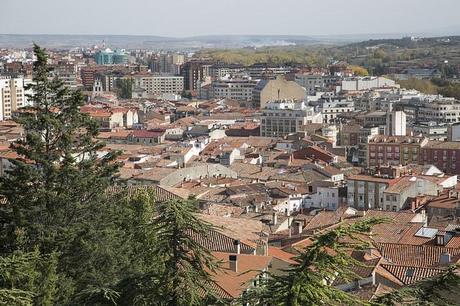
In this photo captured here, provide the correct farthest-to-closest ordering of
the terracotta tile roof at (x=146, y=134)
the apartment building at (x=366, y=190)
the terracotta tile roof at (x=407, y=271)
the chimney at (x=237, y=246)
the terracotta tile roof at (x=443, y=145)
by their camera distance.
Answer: the terracotta tile roof at (x=146, y=134) → the terracotta tile roof at (x=443, y=145) → the apartment building at (x=366, y=190) → the chimney at (x=237, y=246) → the terracotta tile roof at (x=407, y=271)

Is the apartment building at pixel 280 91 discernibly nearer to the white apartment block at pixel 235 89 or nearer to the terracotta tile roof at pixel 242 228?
the white apartment block at pixel 235 89

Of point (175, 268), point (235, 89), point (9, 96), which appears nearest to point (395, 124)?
point (9, 96)

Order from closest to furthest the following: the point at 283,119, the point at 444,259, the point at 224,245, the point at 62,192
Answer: the point at 62,192 < the point at 224,245 < the point at 444,259 < the point at 283,119

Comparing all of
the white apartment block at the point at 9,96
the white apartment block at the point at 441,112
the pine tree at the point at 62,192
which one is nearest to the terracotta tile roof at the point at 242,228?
the pine tree at the point at 62,192

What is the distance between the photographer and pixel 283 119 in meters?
43.5

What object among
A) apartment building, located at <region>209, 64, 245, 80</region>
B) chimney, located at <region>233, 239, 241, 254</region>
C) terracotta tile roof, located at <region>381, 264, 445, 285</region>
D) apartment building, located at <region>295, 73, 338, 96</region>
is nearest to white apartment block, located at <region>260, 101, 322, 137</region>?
apartment building, located at <region>295, 73, 338, 96</region>

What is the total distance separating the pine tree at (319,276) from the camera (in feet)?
15.6

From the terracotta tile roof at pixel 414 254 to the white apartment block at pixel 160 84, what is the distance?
207 feet

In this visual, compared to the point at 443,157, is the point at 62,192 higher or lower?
higher

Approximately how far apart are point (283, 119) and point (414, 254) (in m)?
29.3

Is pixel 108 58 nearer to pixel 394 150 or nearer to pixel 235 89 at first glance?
pixel 235 89

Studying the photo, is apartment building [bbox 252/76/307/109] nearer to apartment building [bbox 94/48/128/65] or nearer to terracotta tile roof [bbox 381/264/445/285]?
terracotta tile roof [bbox 381/264/445/285]

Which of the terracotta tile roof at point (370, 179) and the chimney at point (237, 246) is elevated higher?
the chimney at point (237, 246)

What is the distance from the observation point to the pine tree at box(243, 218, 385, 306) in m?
4.77
